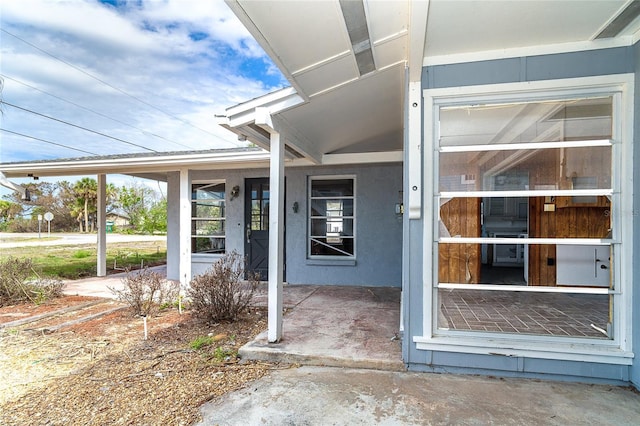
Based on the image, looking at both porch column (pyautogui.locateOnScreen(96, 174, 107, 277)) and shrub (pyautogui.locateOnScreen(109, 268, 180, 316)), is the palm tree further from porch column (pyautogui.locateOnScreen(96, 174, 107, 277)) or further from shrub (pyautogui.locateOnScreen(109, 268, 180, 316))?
shrub (pyautogui.locateOnScreen(109, 268, 180, 316))

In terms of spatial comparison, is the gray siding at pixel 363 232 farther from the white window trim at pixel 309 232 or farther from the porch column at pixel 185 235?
the porch column at pixel 185 235

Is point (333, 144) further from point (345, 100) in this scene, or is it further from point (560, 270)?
point (560, 270)

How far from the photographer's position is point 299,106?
3.28 metres

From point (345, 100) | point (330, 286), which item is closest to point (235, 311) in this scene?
point (330, 286)

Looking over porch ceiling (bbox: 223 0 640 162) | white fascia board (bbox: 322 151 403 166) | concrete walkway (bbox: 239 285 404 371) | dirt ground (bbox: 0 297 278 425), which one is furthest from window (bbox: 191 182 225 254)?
porch ceiling (bbox: 223 0 640 162)

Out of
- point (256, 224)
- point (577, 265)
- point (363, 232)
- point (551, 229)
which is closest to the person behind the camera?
point (577, 265)

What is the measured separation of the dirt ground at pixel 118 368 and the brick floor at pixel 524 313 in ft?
6.59

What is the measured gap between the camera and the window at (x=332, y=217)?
21.7 ft

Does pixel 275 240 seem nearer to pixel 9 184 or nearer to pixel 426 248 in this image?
pixel 426 248

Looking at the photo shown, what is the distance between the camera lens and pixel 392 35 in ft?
8.45

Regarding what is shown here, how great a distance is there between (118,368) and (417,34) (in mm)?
3889

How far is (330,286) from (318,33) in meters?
5.03

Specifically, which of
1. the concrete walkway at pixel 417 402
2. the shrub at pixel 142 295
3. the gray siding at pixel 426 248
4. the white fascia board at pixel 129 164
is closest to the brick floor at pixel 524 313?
the gray siding at pixel 426 248

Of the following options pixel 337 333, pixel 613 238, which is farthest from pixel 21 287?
pixel 613 238
